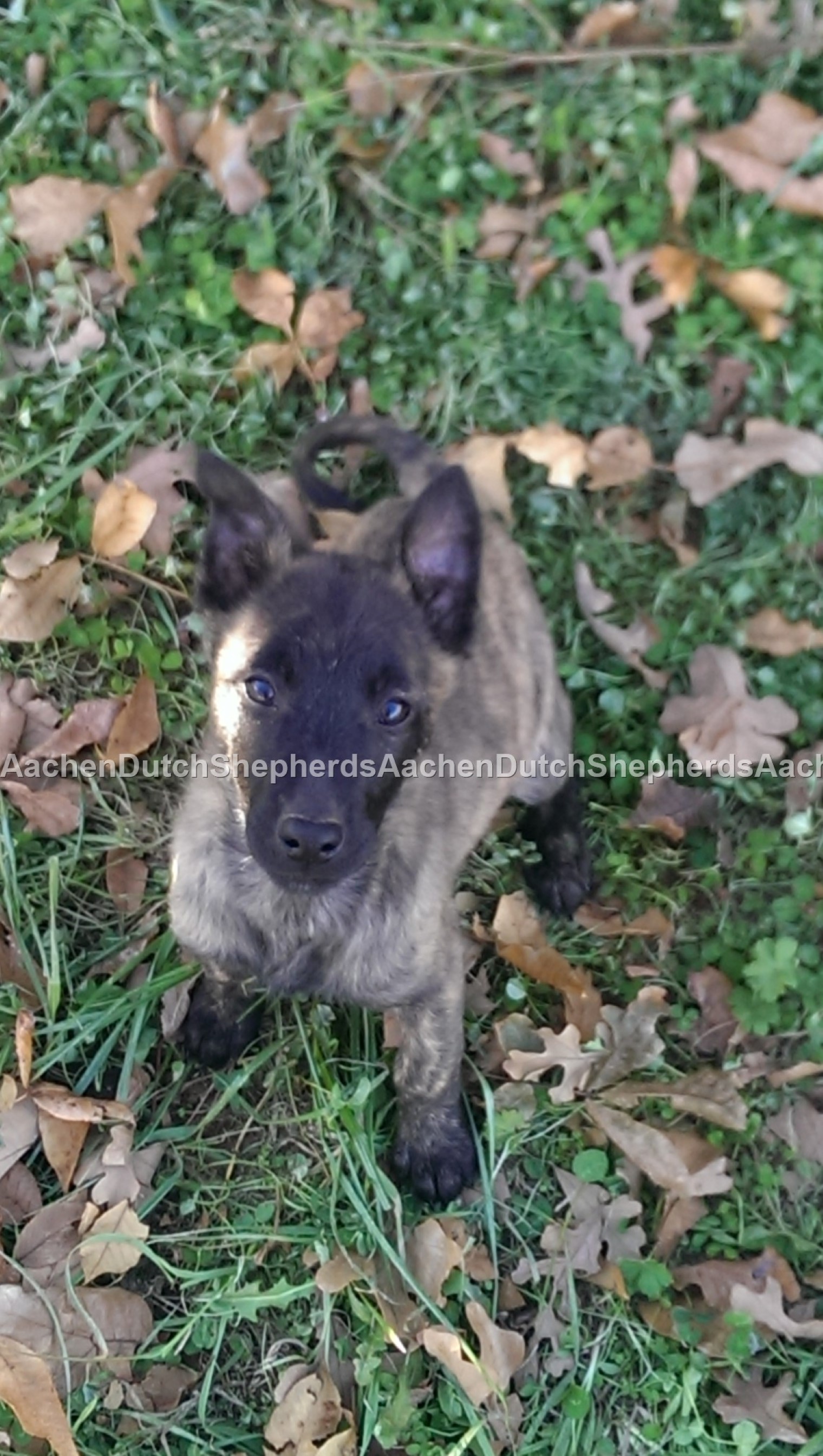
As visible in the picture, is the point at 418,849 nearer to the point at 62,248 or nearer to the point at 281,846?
the point at 281,846

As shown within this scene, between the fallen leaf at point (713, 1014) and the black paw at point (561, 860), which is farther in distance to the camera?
the black paw at point (561, 860)

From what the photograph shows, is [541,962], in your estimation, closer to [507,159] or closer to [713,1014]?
[713,1014]

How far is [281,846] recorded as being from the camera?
296cm

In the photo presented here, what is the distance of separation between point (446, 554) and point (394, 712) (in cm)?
42

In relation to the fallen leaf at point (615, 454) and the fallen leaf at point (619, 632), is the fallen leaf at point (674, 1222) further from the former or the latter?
the fallen leaf at point (615, 454)

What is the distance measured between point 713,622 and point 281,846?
2.06 m

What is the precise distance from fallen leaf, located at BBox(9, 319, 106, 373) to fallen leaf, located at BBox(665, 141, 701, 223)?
1997 mm

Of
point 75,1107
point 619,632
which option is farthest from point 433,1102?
point 619,632

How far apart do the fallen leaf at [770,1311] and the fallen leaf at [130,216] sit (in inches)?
148

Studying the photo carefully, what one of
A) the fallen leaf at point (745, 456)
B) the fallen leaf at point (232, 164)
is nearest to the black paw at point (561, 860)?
the fallen leaf at point (745, 456)

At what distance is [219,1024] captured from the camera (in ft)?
13.3

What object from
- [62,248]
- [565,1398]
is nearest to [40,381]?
[62,248]

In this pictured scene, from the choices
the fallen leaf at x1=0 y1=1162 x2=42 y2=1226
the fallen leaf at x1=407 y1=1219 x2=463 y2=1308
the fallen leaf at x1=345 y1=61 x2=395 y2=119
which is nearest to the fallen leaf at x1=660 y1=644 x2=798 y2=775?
the fallen leaf at x1=407 y1=1219 x2=463 y2=1308

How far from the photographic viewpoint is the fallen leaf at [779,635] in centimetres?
438
